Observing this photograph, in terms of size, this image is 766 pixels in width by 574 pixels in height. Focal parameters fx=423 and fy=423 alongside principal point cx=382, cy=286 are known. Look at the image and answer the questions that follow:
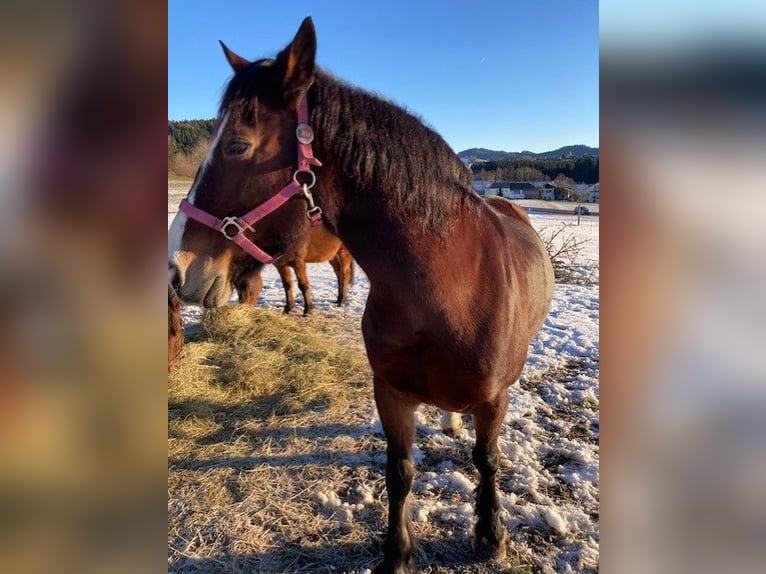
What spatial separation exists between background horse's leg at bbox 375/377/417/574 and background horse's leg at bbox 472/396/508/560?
12.1 inches

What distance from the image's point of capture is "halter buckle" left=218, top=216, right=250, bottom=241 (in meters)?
1.30

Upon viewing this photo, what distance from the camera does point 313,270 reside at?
9.23 metres

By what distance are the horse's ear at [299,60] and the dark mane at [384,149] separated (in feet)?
0.16

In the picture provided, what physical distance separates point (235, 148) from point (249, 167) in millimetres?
67

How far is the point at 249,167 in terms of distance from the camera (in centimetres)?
130

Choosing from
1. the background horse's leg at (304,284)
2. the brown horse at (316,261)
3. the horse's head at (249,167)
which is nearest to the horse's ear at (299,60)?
the horse's head at (249,167)

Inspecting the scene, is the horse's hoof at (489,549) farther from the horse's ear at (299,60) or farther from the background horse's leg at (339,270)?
the background horse's leg at (339,270)

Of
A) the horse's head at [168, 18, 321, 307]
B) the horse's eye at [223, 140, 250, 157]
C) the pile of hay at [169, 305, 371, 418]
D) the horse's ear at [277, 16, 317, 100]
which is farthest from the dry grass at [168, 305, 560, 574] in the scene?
the horse's ear at [277, 16, 317, 100]

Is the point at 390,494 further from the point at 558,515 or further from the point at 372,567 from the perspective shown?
the point at 558,515

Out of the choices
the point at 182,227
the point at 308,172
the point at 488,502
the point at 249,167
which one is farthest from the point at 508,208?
the point at 182,227
